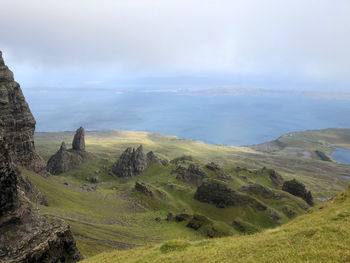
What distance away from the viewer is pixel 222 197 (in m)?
88.2

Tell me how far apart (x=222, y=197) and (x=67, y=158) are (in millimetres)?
91278

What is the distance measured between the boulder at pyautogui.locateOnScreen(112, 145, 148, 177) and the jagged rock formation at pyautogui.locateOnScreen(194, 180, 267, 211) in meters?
54.2

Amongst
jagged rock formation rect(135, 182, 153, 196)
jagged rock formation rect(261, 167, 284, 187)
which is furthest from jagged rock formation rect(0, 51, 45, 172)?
jagged rock formation rect(261, 167, 284, 187)

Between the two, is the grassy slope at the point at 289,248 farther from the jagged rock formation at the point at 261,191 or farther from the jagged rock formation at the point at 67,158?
the jagged rock formation at the point at 67,158

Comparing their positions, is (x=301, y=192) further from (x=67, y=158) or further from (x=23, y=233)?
(x=67, y=158)

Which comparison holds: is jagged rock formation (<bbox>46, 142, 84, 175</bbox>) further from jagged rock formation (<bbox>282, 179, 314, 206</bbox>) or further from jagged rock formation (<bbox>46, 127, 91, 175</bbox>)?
jagged rock formation (<bbox>282, 179, 314, 206</bbox>)

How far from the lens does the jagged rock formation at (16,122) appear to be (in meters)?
81.6

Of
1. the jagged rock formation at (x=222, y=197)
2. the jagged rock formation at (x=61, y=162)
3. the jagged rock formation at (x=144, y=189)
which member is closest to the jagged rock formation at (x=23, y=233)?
the jagged rock formation at (x=144, y=189)

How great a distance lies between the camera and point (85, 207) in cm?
7288

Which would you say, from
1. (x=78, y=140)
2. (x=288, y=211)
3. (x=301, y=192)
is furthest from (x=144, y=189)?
(x=78, y=140)

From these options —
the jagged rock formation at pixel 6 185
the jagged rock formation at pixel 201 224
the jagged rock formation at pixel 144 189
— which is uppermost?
the jagged rock formation at pixel 6 185

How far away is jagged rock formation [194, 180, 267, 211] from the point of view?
85.8 metres

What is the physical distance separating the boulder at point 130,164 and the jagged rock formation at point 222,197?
54.2 m

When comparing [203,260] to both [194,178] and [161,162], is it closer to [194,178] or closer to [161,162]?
[194,178]
